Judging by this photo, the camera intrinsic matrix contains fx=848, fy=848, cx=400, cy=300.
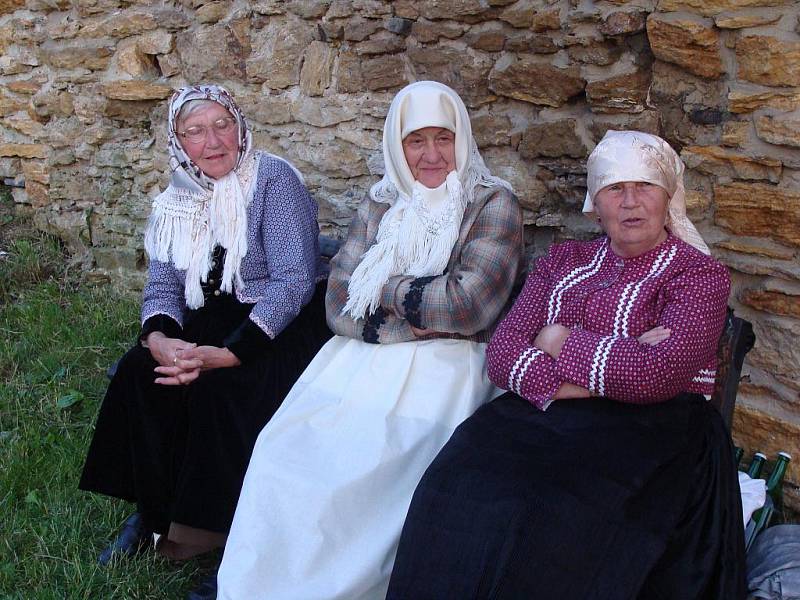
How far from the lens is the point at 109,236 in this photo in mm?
4938

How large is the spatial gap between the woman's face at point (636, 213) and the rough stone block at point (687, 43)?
1.97 ft

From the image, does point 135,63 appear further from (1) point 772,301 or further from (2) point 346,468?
(1) point 772,301

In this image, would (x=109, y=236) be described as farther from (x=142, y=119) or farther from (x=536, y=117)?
(x=536, y=117)

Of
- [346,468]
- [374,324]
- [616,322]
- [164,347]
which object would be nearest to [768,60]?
[616,322]

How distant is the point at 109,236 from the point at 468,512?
360 centimetres

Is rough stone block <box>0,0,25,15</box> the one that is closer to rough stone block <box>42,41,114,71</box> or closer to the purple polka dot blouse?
rough stone block <box>42,41,114,71</box>

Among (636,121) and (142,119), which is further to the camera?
(142,119)

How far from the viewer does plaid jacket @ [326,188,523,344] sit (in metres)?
2.53

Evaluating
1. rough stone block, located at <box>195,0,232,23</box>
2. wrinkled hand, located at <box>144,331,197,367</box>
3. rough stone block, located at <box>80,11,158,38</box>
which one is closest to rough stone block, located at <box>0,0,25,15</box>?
rough stone block, located at <box>80,11,158,38</box>

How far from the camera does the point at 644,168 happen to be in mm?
2244

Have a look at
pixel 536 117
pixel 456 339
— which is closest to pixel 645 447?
pixel 456 339

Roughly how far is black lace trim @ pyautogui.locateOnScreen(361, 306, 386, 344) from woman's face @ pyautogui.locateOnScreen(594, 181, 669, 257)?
30.1 inches

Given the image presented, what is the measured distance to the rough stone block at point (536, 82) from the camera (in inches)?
116

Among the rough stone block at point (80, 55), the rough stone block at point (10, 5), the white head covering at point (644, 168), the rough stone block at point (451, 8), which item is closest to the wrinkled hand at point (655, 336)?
the white head covering at point (644, 168)
